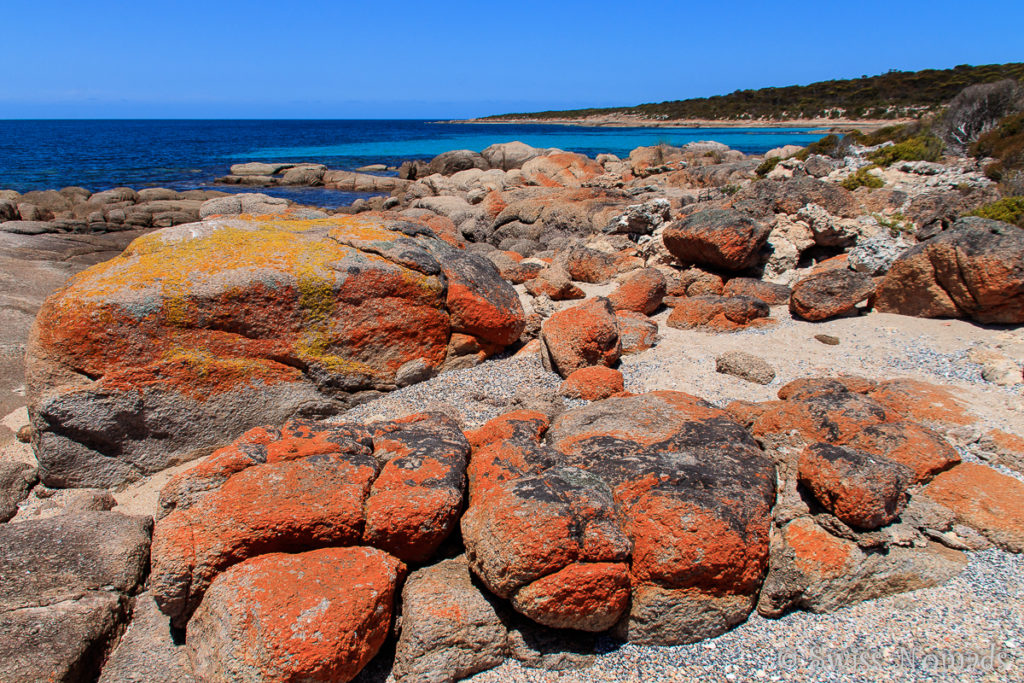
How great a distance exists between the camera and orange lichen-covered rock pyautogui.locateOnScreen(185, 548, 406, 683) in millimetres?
3033

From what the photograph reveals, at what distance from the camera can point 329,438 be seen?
166 inches

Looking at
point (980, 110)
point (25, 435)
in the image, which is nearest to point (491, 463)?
point (25, 435)

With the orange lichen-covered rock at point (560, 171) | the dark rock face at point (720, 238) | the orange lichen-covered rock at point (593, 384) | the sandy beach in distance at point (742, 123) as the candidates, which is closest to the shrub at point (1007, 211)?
the dark rock face at point (720, 238)

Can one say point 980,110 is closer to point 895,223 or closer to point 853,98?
point 895,223

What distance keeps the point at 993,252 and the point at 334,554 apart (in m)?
8.01

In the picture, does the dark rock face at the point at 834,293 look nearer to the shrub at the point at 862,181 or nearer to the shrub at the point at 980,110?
the shrub at the point at 862,181

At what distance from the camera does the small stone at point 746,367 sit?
6406mm

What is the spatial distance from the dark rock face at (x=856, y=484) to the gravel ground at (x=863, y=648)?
524 millimetres

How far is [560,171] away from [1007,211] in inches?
687

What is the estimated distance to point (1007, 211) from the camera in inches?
366

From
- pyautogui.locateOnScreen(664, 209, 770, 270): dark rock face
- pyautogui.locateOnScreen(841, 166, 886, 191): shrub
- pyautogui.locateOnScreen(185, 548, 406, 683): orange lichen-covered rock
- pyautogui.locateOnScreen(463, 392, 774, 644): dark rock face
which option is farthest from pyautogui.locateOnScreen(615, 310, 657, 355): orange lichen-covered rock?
pyautogui.locateOnScreen(841, 166, 886, 191): shrub

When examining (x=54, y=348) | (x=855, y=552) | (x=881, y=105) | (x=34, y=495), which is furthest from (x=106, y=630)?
(x=881, y=105)

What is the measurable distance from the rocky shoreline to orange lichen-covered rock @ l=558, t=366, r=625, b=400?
1.1 inches

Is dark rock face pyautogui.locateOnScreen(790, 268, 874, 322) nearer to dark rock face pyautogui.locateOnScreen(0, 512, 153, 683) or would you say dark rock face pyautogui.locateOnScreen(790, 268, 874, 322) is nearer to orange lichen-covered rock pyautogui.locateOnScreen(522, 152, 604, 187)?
dark rock face pyautogui.locateOnScreen(0, 512, 153, 683)
